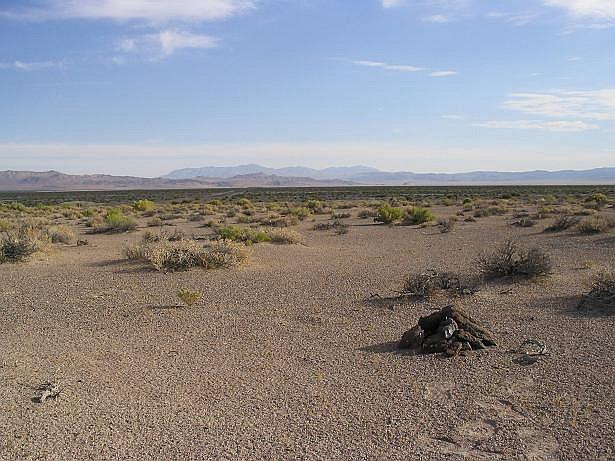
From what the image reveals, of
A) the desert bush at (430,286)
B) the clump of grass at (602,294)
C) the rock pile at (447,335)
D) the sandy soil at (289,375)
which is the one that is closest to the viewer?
the sandy soil at (289,375)

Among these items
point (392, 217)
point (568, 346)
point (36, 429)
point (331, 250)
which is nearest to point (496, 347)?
point (568, 346)

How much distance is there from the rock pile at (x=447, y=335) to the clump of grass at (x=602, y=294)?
3205 millimetres

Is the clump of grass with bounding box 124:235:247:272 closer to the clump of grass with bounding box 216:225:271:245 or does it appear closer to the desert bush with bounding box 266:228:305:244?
the clump of grass with bounding box 216:225:271:245

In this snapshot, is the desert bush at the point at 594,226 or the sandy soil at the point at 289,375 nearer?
the sandy soil at the point at 289,375

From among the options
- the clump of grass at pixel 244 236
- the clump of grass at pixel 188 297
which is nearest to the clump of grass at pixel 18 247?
the clump of grass at pixel 244 236

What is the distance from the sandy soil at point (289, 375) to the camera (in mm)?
5754

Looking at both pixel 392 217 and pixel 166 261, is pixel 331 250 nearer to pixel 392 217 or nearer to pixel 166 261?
pixel 166 261

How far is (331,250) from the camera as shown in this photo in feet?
66.8

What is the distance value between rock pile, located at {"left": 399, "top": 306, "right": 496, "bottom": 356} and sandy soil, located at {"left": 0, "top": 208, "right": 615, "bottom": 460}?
259 millimetres

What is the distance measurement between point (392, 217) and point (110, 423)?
1034 inches

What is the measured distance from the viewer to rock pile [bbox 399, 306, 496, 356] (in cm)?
842

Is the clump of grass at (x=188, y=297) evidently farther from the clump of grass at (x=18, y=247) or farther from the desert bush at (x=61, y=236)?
the desert bush at (x=61, y=236)

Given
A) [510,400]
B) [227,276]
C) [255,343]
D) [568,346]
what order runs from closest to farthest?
[510,400] → [568,346] → [255,343] → [227,276]

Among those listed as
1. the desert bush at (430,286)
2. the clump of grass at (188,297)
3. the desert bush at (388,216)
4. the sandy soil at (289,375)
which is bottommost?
the sandy soil at (289,375)
